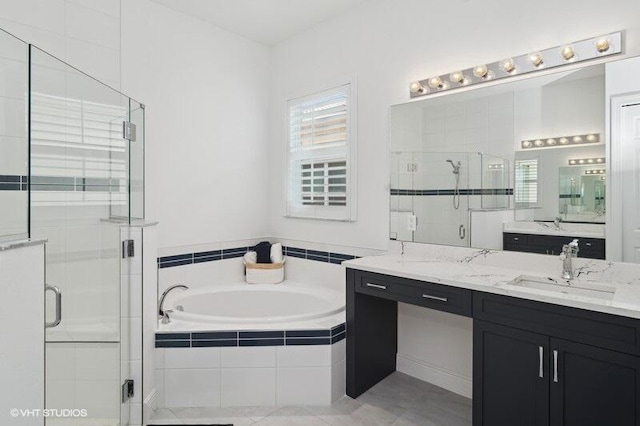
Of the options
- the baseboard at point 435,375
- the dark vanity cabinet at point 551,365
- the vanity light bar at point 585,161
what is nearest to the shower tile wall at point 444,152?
the vanity light bar at point 585,161

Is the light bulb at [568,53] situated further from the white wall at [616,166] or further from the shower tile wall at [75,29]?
the shower tile wall at [75,29]

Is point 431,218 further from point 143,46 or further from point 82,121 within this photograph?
point 143,46

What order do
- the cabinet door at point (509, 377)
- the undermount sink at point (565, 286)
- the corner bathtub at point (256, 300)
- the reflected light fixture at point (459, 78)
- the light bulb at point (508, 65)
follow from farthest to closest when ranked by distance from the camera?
the corner bathtub at point (256, 300) → the reflected light fixture at point (459, 78) → the light bulb at point (508, 65) → the undermount sink at point (565, 286) → the cabinet door at point (509, 377)

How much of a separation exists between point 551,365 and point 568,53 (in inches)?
63.3

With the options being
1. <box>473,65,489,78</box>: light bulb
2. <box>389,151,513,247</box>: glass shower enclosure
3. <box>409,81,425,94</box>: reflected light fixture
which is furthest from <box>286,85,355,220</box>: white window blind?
<box>473,65,489,78</box>: light bulb

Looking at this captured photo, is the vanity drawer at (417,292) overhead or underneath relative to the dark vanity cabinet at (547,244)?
underneath

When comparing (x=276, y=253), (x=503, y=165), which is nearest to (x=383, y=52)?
(x=503, y=165)

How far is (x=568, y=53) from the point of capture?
2.08 meters

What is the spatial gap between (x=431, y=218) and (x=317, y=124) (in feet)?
4.45

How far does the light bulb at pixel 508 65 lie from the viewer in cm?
229

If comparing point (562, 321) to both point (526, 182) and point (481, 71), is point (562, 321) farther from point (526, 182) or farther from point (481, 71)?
point (481, 71)

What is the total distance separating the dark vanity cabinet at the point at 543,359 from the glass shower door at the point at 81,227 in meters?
1.58

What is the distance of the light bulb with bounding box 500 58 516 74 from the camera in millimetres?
2291

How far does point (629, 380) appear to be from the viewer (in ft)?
4.93
